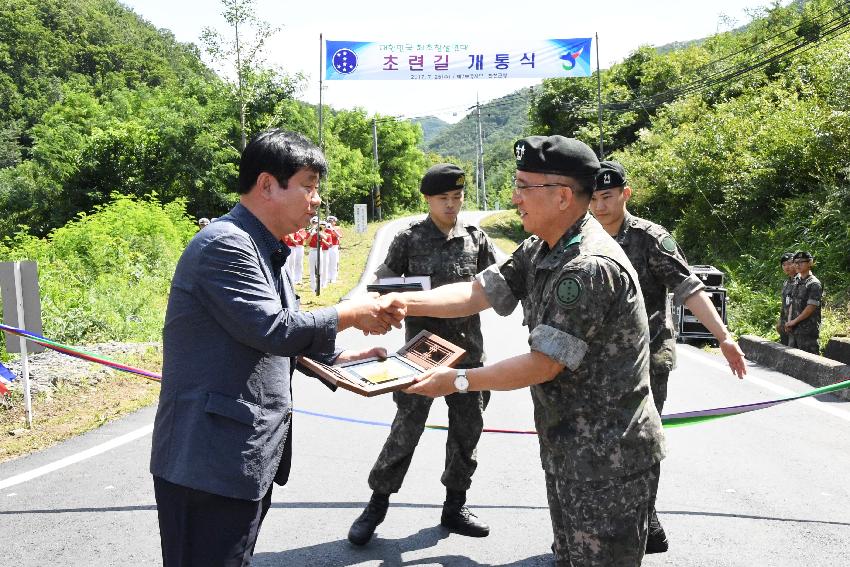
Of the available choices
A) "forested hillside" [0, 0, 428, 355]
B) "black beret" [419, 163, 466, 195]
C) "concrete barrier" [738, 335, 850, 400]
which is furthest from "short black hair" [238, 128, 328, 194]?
"forested hillside" [0, 0, 428, 355]

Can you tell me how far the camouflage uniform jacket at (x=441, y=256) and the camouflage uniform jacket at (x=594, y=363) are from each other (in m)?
1.89

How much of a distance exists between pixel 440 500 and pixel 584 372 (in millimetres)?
2735

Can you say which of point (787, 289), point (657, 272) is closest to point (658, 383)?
point (657, 272)

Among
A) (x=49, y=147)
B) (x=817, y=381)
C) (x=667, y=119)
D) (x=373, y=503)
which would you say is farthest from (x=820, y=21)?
(x=49, y=147)

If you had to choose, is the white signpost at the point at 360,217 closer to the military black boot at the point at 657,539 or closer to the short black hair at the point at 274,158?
the military black boot at the point at 657,539

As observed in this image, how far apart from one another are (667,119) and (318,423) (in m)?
28.3

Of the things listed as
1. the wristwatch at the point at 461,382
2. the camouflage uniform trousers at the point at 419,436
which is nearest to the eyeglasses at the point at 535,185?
the wristwatch at the point at 461,382

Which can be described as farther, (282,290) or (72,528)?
(72,528)

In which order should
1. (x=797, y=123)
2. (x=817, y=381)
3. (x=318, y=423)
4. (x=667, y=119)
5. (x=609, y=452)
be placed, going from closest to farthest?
1. (x=609, y=452)
2. (x=318, y=423)
3. (x=817, y=381)
4. (x=797, y=123)
5. (x=667, y=119)

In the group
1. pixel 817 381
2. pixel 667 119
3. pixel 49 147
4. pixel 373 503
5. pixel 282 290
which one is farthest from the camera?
pixel 49 147

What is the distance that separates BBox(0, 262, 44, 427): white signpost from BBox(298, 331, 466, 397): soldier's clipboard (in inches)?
191

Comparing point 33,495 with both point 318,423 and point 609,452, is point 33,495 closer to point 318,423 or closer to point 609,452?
point 318,423

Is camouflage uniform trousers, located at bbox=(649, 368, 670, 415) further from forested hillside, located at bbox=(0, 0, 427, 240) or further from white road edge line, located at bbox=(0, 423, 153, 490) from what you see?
forested hillside, located at bbox=(0, 0, 427, 240)

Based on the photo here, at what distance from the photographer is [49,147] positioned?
44.3m
